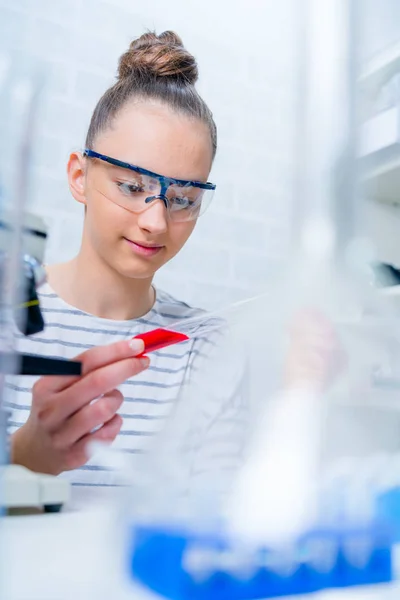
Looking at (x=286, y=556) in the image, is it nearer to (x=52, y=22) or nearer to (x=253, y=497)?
(x=253, y=497)

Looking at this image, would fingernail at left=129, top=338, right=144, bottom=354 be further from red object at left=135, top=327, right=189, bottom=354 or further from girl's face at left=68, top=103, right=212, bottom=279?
girl's face at left=68, top=103, right=212, bottom=279

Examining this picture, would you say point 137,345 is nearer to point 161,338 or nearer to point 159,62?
point 161,338

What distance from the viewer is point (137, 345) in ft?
1.36

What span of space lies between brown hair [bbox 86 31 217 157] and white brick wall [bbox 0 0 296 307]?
0.36 metres

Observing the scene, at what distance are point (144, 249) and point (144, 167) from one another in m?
0.13

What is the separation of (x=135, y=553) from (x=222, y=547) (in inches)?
1.5

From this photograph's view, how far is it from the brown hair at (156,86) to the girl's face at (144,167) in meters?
0.02

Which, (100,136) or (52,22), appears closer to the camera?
(100,136)

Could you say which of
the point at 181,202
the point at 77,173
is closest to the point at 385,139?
the point at 181,202

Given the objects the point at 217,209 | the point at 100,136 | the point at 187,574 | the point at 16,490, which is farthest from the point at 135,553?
the point at 217,209

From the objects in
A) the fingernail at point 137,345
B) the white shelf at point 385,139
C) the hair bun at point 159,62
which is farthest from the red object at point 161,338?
the hair bun at point 159,62

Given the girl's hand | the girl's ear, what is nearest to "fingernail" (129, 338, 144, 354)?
the girl's hand

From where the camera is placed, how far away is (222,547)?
0.60ft

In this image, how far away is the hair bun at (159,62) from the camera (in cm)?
87
